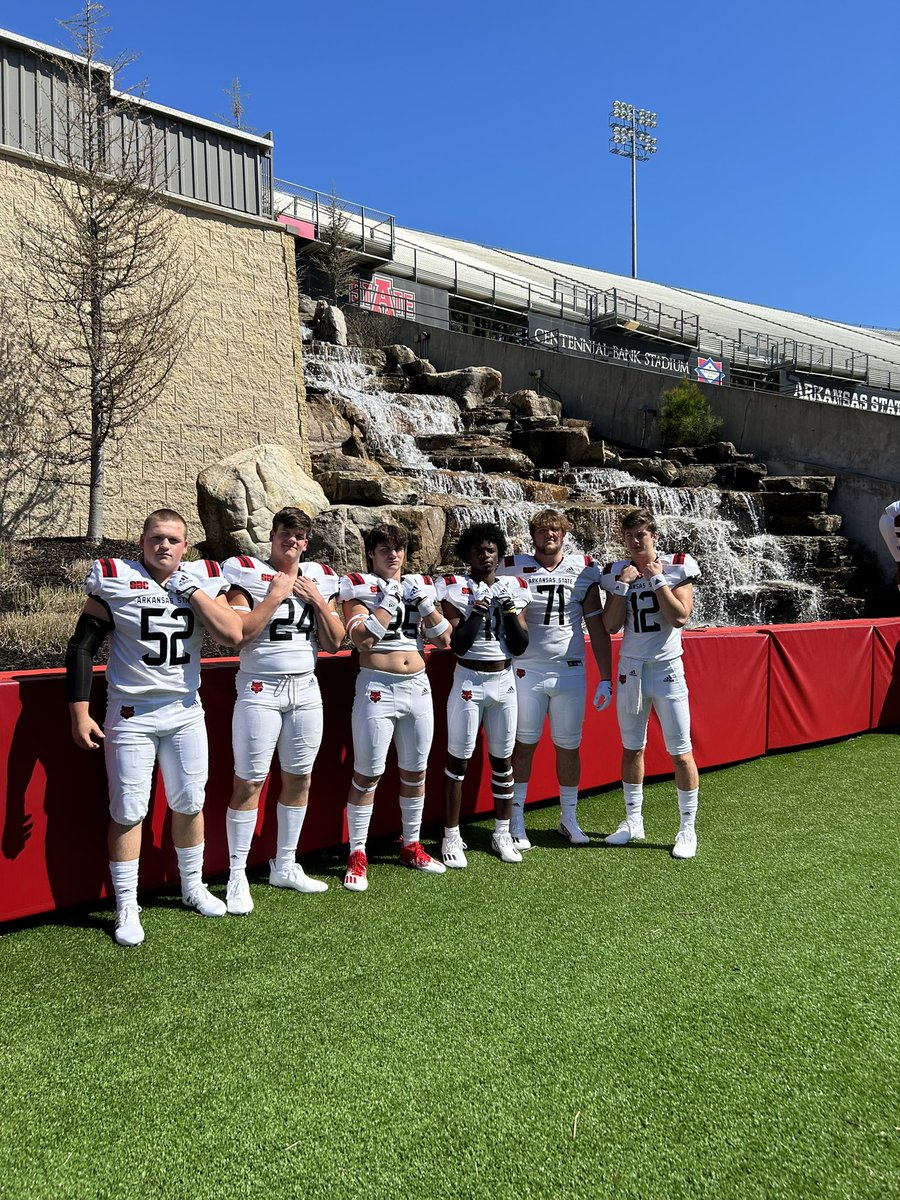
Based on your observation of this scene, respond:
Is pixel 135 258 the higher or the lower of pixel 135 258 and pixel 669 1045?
the higher

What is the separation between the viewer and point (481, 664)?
486 centimetres

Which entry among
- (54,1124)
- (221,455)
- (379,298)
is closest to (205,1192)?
(54,1124)

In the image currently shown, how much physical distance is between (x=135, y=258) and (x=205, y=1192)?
1409 cm

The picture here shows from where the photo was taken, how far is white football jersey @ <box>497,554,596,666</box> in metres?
5.07

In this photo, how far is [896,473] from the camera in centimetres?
1623

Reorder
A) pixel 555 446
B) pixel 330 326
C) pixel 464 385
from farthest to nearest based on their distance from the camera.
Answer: pixel 330 326 < pixel 464 385 < pixel 555 446

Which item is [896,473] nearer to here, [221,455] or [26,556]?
[221,455]

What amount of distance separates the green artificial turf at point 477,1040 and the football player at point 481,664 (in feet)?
1.47

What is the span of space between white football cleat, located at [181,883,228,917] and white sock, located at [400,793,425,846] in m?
1.12

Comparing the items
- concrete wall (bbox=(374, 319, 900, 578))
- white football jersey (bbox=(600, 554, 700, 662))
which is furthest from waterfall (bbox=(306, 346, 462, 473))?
white football jersey (bbox=(600, 554, 700, 662))

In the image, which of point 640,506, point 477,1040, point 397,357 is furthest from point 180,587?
point 397,357

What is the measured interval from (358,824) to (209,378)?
1255 centimetres

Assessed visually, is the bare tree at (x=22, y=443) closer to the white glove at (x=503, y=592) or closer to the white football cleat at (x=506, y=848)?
the white glove at (x=503, y=592)

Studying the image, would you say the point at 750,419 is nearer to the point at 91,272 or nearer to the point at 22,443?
the point at 91,272
